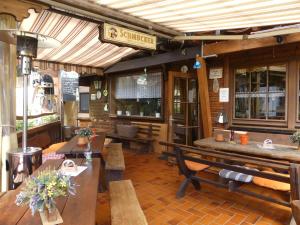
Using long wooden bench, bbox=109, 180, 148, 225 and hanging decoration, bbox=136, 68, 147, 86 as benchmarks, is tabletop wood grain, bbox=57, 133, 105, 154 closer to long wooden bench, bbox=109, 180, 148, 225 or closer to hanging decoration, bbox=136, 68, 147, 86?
long wooden bench, bbox=109, 180, 148, 225

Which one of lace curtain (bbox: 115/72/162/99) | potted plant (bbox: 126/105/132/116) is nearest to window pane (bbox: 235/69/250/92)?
lace curtain (bbox: 115/72/162/99)

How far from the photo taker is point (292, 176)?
2.45 metres

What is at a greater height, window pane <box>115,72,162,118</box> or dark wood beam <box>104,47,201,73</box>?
dark wood beam <box>104,47,201,73</box>

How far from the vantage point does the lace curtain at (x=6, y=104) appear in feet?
9.45

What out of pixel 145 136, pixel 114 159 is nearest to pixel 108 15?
pixel 114 159

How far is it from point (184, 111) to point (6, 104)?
4.04 meters

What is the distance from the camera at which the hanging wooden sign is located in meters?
3.17

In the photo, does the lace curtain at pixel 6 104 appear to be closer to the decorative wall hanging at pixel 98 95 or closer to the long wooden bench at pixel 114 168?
the long wooden bench at pixel 114 168

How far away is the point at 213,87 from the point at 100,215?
3596mm

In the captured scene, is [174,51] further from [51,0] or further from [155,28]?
[51,0]

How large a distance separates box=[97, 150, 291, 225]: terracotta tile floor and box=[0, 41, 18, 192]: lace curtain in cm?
132

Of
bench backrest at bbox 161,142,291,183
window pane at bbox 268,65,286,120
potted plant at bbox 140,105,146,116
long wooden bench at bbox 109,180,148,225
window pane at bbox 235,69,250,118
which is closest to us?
long wooden bench at bbox 109,180,148,225

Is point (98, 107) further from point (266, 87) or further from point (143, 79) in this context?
point (266, 87)

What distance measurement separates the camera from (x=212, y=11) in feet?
10.1
